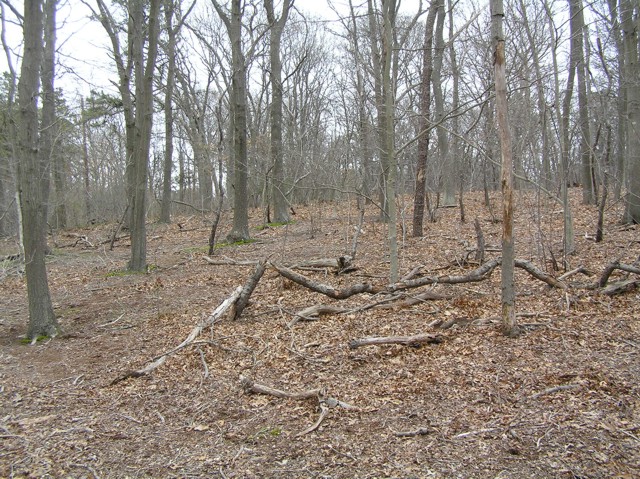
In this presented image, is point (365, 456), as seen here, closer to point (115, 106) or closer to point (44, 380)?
point (44, 380)

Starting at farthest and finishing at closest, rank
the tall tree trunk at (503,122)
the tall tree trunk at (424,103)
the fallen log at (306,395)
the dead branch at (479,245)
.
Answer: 1. the tall tree trunk at (424,103)
2. the dead branch at (479,245)
3. the tall tree trunk at (503,122)
4. the fallen log at (306,395)

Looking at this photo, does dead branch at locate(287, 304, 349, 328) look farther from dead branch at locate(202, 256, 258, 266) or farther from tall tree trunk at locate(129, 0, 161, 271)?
tall tree trunk at locate(129, 0, 161, 271)

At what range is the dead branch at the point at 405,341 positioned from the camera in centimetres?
509

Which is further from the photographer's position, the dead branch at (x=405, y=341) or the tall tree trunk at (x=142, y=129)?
the tall tree trunk at (x=142, y=129)

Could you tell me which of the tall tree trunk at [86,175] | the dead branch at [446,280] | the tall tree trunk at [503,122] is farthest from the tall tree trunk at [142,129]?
the tall tree trunk at [86,175]

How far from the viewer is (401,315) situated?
20.3ft

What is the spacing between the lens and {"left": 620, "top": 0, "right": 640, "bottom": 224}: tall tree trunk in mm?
9977

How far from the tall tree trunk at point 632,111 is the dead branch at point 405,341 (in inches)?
293

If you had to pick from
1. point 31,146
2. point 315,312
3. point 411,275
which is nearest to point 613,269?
point 411,275

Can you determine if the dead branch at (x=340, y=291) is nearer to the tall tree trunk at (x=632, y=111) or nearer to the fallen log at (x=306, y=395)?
the fallen log at (x=306, y=395)

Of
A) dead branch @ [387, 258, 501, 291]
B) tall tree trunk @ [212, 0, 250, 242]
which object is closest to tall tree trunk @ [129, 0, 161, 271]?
tall tree trunk @ [212, 0, 250, 242]

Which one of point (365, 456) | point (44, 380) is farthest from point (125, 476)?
point (44, 380)

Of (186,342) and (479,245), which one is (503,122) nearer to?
(479,245)

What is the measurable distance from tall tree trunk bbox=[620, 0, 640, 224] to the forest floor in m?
2.61
